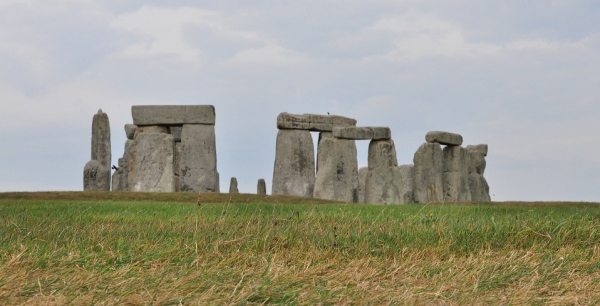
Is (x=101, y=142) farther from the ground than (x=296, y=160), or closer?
farther from the ground

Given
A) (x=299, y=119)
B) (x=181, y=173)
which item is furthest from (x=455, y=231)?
(x=299, y=119)

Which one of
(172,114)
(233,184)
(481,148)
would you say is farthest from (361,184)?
(172,114)

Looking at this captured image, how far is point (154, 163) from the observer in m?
22.9

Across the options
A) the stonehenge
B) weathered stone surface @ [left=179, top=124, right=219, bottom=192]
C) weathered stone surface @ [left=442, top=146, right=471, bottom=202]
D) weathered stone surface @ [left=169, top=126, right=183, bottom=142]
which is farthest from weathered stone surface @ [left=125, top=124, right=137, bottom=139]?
weathered stone surface @ [left=442, top=146, right=471, bottom=202]

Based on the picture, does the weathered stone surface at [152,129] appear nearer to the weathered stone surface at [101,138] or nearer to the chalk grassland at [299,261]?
the weathered stone surface at [101,138]

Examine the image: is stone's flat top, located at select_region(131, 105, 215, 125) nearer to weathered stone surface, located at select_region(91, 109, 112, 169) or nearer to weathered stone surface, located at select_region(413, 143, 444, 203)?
weathered stone surface, located at select_region(91, 109, 112, 169)

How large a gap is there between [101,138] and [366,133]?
9.15m

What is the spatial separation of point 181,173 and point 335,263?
1590cm

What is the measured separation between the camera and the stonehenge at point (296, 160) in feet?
74.8

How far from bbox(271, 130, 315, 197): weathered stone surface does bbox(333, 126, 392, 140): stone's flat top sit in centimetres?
156

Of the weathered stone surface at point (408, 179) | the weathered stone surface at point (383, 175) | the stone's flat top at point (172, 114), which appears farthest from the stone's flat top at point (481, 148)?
the stone's flat top at point (172, 114)

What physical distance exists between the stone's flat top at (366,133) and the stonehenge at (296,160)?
0.10 ft

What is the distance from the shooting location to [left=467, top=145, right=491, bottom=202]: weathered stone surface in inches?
1171

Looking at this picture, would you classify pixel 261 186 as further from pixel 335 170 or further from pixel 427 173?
pixel 427 173
